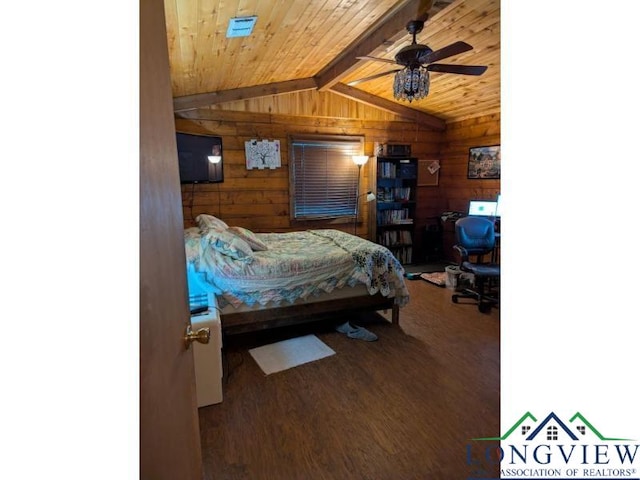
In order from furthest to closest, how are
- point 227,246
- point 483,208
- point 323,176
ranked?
point 323,176 → point 483,208 → point 227,246

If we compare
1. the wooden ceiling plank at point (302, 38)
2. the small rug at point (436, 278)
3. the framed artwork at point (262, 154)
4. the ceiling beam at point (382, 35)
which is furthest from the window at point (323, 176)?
the small rug at point (436, 278)

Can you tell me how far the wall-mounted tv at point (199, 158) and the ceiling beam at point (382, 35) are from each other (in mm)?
1687

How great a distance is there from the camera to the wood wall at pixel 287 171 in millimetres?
4445

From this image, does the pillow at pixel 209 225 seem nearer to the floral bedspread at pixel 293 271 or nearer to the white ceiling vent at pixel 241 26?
the floral bedspread at pixel 293 271

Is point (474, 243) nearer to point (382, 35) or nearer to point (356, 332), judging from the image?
point (356, 332)

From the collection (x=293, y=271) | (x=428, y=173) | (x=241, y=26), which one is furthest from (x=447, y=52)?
(x=428, y=173)

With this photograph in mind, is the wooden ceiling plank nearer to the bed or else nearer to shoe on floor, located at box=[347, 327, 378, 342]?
the bed

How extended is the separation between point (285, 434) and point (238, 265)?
4.34 ft

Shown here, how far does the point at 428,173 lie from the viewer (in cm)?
588
